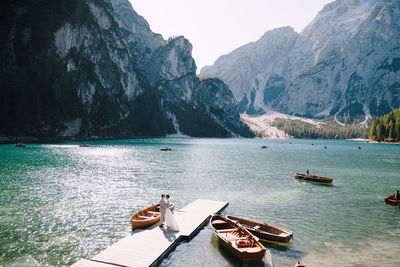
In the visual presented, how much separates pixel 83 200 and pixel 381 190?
4683 cm

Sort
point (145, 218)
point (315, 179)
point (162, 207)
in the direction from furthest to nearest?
1. point (315, 179)
2. point (145, 218)
3. point (162, 207)

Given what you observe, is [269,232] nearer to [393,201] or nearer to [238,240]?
[238,240]

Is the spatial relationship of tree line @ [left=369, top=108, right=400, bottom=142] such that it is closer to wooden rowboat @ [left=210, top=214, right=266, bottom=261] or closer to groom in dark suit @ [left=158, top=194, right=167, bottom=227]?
wooden rowboat @ [left=210, top=214, right=266, bottom=261]

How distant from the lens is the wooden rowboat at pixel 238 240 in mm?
17234

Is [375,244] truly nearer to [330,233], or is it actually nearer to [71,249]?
[330,233]

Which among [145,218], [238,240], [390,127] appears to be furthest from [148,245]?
[390,127]

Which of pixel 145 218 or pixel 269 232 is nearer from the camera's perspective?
A: pixel 269 232

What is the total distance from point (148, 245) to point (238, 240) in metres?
6.59

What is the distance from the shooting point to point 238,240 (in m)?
19.1

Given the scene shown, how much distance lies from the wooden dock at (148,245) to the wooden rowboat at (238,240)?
260 centimetres

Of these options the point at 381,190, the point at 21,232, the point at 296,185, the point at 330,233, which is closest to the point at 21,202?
the point at 21,232

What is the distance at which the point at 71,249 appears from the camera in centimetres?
1902

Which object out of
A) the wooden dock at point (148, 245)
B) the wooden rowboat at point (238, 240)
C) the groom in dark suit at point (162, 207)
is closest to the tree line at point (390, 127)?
the wooden rowboat at point (238, 240)

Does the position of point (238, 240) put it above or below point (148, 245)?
above
